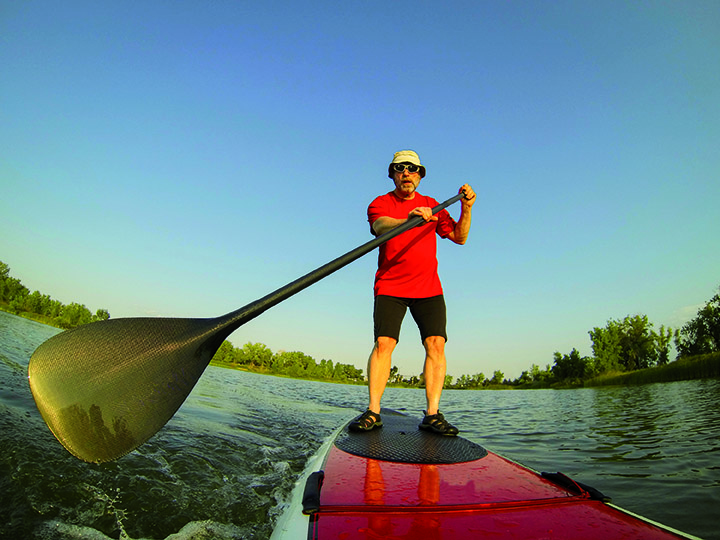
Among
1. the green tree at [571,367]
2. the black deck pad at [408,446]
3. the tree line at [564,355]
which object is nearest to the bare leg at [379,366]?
the black deck pad at [408,446]

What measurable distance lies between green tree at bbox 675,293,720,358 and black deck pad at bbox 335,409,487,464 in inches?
2432

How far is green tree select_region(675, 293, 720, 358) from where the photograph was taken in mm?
50150

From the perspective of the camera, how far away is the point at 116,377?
2.14 meters

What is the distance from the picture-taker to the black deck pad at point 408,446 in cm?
256

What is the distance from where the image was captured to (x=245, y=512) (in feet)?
7.80

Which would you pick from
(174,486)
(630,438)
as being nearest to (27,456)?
(174,486)

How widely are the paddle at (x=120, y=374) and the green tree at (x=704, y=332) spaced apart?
63670 millimetres

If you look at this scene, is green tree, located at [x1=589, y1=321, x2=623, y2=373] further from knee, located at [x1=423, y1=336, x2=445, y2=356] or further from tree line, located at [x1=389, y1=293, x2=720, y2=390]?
knee, located at [x1=423, y1=336, x2=445, y2=356]

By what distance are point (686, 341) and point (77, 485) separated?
78047mm

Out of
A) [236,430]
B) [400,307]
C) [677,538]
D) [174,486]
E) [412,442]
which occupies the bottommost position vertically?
[236,430]

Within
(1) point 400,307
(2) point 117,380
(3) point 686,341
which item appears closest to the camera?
(2) point 117,380

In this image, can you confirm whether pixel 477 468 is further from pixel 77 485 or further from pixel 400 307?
pixel 77 485

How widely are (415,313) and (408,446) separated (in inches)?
54.5

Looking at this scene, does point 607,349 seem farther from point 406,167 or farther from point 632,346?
point 406,167
